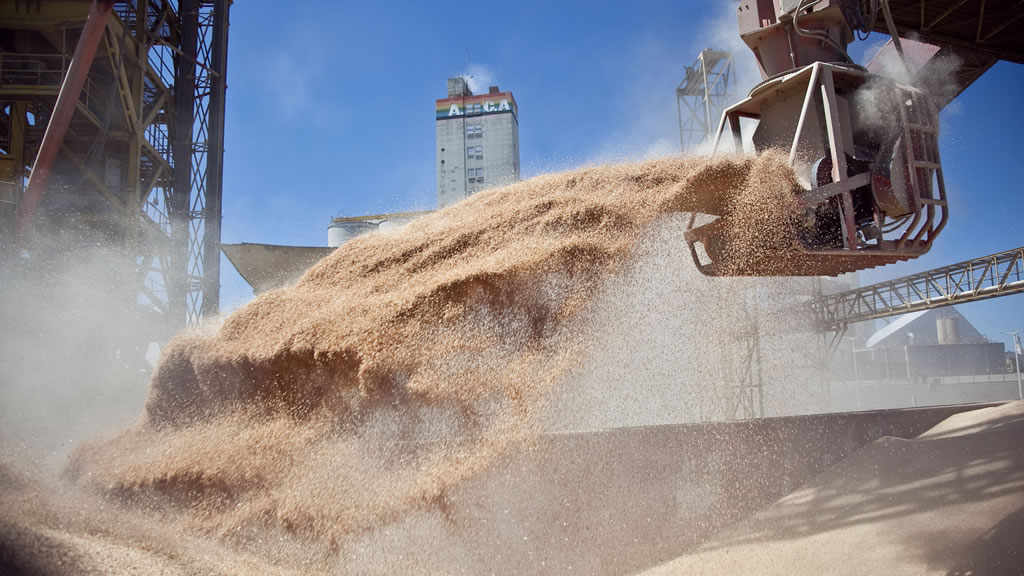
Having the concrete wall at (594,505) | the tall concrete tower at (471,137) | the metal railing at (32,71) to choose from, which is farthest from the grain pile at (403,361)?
the tall concrete tower at (471,137)

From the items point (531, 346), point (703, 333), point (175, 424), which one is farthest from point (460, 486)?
point (703, 333)

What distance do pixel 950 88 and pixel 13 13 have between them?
1354cm

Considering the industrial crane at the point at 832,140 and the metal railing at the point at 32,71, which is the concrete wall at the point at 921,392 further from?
the metal railing at the point at 32,71

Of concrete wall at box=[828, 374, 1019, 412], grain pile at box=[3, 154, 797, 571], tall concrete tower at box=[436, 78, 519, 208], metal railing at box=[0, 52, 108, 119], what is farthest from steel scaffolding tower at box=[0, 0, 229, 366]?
tall concrete tower at box=[436, 78, 519, 208]

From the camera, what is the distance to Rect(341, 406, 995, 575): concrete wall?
3057 millimetres

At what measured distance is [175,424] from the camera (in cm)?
420

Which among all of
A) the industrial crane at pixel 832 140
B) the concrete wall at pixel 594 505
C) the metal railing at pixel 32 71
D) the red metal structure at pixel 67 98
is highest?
the metal railing at pixel 32 71

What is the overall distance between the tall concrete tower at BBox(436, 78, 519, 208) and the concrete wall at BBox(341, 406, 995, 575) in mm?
38525

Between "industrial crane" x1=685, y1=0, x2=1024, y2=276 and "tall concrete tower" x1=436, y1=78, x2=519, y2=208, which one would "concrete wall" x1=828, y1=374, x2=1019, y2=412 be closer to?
"industrial crane" x1=685, y1=0, x2=1024, y2=276

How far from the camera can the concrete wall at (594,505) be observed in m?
3.06

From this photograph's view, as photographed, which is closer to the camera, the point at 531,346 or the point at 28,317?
the point at 531,346

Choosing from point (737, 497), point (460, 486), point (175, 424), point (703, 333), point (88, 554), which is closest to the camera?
point (88, 554)

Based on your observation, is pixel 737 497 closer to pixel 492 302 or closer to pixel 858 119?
pixel 492 302

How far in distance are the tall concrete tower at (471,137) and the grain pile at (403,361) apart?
38.0 metres
